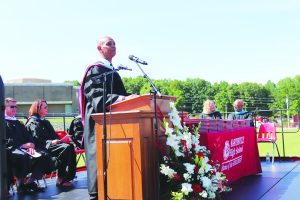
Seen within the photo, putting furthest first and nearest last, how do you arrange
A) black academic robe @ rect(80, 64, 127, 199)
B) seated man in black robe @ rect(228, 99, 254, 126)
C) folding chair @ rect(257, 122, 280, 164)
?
seated man in black robe @ rect(228, 99, 254, 126) → folding chair @ rect(257, 122, 280, 164) → black academic robe @ rect(80, 64, 127, 199)

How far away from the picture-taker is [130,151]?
3531mm

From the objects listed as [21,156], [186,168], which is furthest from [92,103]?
[21,156]

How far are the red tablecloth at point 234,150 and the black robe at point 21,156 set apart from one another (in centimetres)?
255

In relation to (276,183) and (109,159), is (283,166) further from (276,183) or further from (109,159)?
(109,159)

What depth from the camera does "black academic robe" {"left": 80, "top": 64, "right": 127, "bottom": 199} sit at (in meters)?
3.94

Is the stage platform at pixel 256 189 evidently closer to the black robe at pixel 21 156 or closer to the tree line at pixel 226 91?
the black robe at pixel 21 156

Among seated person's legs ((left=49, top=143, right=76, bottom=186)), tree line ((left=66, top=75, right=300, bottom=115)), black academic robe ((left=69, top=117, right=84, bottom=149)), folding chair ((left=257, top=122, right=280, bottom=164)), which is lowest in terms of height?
seated person's legs ((left=49, top=143, right=76, bottom=186))

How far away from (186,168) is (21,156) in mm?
2874

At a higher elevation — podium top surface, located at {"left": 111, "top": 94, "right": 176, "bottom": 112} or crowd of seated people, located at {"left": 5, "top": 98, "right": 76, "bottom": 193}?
podium top surface, located at {"left": 111, "top": 94, "right": 176, "bottom": 112}

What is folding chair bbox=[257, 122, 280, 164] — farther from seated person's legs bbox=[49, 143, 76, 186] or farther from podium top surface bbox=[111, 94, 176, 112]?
podium top surface bbox=[111, 94, 176, 112]

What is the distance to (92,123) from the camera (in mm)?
4129

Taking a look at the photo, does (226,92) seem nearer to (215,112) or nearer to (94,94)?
(215,112)

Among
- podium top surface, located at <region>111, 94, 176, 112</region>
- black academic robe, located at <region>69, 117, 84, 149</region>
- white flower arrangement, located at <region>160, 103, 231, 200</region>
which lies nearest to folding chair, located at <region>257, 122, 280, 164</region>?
black academic robe, located at <region>69, 117, 84, 149</region>

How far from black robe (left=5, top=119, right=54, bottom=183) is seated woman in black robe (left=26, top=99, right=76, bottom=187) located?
325 mm
